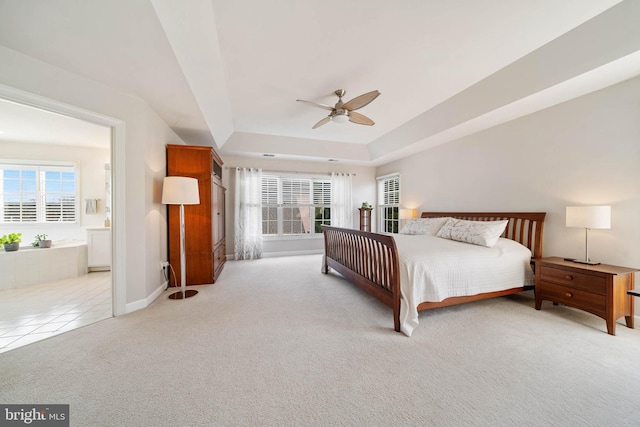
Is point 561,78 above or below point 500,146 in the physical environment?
above

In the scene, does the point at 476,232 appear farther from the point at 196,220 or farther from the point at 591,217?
the point at 196,220

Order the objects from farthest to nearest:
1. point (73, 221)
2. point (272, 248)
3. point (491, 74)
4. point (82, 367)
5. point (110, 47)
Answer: point (272, 248) → point (73, 221) → point (491, 74) → point (110, 47) → point (82, 367)

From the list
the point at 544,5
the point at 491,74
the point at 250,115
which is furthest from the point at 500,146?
the point at 250,115

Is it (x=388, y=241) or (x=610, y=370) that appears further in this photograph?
(x=388, y=241)

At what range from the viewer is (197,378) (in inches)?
60.2

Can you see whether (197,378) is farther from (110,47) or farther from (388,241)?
(110,47)

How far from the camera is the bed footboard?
2.20 metres

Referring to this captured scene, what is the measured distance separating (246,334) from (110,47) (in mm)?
2658

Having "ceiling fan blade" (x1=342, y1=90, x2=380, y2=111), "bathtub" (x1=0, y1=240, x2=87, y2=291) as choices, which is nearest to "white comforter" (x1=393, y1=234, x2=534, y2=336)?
"ceiling fan blade" (x1=342, y1=90, x2=380, y2=111)

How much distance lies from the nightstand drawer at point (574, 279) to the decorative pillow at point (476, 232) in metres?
0.56

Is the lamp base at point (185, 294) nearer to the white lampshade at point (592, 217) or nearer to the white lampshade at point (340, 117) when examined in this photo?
the white lampshade at point (340, 117)

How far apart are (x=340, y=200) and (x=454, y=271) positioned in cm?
390

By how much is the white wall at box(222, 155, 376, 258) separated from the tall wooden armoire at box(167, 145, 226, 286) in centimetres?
193

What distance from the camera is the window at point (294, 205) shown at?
5.77m
